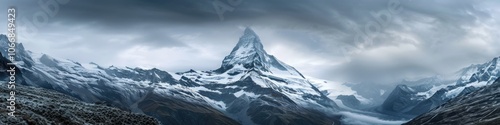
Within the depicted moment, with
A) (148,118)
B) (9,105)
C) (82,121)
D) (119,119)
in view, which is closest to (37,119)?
(9,105)

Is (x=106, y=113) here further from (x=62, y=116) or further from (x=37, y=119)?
(x=37, y=119)

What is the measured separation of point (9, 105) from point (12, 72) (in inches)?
531

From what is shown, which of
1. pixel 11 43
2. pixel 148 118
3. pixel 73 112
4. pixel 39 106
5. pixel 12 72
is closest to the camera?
pixel 12 72

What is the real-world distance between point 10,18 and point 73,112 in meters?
26.1

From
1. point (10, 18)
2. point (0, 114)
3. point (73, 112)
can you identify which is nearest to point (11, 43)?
point (10, 18)

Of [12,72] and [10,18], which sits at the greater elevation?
[10,18]

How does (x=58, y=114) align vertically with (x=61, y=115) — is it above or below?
above

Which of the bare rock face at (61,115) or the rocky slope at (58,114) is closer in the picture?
the rocky slope at (58,114)

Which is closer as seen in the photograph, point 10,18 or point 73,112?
point 10,18

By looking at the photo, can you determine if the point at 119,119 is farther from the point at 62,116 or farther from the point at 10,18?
the point at 10,18

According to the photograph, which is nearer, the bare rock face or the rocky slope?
the rocky slope

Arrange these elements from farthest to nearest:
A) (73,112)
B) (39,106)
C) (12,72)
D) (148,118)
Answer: (148,118)
(73,112)
(39,106)
(12,72)

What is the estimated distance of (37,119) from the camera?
312ft

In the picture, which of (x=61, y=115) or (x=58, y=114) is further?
(x=61, y=115)
